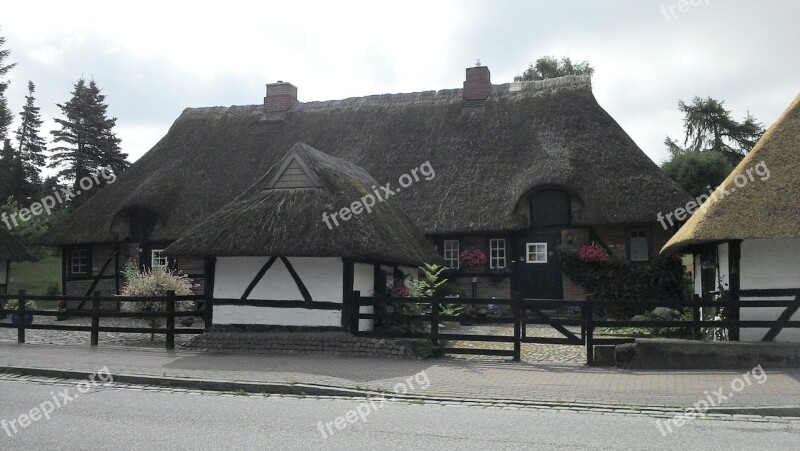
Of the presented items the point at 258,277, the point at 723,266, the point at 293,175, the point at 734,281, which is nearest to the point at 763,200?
the point at 734,281

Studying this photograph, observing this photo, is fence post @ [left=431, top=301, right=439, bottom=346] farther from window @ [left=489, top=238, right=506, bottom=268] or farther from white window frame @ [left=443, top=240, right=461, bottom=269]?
white window frame @ [left=443, top=240, right=461, bottom=269]

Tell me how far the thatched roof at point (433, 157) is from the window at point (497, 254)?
3.80 feet

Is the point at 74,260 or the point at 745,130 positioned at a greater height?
the point at 745,130

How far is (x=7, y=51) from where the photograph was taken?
143 feet

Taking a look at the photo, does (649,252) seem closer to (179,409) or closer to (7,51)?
(179,409)

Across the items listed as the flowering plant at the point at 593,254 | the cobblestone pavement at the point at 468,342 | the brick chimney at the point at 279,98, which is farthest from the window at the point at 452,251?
the brick chimney at the point at 279,98

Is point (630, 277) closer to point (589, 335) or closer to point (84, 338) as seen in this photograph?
point (589, 335)

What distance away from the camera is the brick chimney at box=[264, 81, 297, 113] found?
97.7 ft

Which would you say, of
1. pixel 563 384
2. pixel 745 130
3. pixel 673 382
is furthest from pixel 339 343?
pixel 745 130

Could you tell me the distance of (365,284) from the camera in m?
14.9

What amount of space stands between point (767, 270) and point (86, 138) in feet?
146

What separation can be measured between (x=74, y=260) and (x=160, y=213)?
14.9 ft

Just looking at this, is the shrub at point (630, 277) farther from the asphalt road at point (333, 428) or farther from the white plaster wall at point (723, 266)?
the asphalt road at point (333, 428)

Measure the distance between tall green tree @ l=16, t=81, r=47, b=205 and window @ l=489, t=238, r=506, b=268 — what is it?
37271 mm
